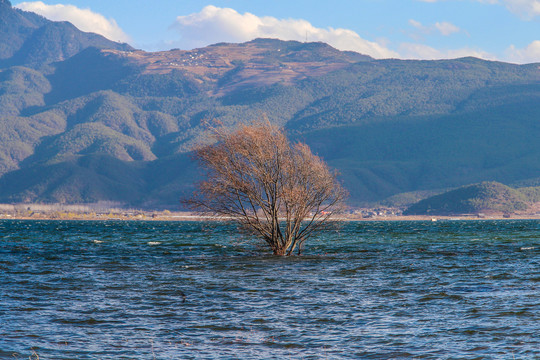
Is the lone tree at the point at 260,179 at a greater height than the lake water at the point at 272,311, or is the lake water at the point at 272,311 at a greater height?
the lone tree at the point at 260,179

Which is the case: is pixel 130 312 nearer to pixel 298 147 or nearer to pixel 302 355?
pixel 302 355

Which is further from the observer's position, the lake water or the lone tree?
the lone tree

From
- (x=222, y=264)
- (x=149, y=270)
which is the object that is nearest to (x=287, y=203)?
(x=222, y=264)

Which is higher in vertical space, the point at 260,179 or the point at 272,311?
the point at 260,179

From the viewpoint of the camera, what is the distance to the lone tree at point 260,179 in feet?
147

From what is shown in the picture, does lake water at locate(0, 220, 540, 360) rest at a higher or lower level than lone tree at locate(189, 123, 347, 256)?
lower

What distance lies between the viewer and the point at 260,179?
4528 centimetres

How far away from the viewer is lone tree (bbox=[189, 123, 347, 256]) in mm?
44906

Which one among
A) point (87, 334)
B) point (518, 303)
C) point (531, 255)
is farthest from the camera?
point (531, 255)

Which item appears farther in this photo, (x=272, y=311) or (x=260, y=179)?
(x=260, y=179)

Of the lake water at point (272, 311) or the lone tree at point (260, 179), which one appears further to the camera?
the lone tree at point (260, 179)

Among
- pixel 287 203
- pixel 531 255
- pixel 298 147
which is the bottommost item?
pixel 531 255

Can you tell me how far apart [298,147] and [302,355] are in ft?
94.1

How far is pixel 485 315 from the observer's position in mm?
23531
